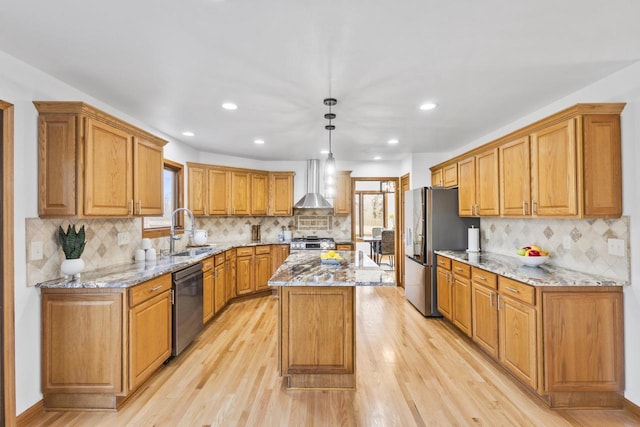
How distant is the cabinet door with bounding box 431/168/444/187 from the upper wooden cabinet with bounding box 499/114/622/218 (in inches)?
79.5

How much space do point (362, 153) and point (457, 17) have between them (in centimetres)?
367

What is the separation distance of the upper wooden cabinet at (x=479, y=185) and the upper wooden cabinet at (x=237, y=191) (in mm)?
2989

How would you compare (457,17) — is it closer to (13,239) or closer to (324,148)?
(13,239)

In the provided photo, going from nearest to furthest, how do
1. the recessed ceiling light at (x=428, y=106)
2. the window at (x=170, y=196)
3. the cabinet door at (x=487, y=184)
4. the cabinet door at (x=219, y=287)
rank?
the recessed ceiling light at (x=428, y=106) → the cabinet door at (x=487, y=184) → the window at (x=170, y=196) → the cabinet door at (x=219, y=287)

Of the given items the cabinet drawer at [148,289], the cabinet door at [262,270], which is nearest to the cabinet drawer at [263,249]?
the cabinet door at [262,270]

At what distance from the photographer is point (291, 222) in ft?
20.1

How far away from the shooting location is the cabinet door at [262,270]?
A: 531 cm

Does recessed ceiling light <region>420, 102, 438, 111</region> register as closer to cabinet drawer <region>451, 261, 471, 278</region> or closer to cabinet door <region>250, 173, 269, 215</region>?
cabinet drawer <region>451, 261, 471, 278</region>

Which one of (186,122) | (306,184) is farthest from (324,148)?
(186,122)

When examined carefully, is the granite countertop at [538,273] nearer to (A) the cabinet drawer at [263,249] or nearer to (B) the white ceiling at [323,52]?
(B) the white ceiling at [323,52]

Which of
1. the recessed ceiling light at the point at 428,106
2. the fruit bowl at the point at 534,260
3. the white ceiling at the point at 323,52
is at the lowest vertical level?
the fruit bowl at the point at 534,260

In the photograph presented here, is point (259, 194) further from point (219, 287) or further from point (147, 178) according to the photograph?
point (147, 178)

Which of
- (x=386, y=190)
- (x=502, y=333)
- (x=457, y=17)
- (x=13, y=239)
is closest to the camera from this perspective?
(x=457, y=17)

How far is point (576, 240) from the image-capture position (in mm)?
2742
